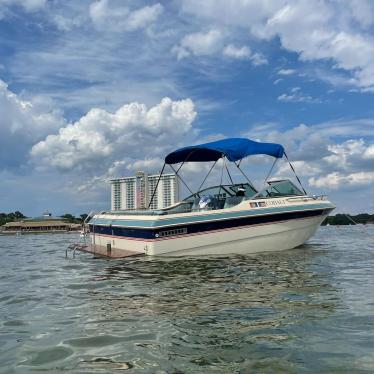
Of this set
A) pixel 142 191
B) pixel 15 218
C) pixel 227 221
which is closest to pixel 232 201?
pixel 227 221

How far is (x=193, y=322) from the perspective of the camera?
614cm

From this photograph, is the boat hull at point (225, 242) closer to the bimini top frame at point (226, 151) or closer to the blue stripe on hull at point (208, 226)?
the blue stripe on hull at point (208, 226)

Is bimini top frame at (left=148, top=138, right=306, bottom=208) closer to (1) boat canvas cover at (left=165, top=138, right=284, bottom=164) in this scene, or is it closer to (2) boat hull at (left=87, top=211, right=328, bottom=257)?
(1) boat canvas cover at (left=165, top=138, right=284, bottom=164)

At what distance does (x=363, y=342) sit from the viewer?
5074 mm

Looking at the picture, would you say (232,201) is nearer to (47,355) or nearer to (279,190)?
(279,190)

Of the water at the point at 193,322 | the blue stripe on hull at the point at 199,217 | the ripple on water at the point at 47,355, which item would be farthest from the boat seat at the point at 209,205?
the ripple on water at the point at 47,355

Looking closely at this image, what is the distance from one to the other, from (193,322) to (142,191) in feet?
59.9

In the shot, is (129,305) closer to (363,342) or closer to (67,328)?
(67,328)

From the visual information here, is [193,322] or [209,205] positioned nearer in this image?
[193,322]

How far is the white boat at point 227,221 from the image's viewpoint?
15500 millimetres

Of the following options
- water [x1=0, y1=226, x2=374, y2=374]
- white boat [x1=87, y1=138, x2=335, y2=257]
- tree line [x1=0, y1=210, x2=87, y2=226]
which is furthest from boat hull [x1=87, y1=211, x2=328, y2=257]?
tree line [x1=0, y1=210, x2=87, y2=226]

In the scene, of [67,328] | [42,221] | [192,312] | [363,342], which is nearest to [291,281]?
[192,312]

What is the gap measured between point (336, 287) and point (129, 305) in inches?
153

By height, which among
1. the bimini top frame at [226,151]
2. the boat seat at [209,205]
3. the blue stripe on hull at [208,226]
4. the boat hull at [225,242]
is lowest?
the boat hull at [225,242]
